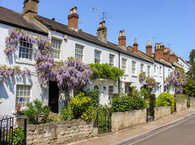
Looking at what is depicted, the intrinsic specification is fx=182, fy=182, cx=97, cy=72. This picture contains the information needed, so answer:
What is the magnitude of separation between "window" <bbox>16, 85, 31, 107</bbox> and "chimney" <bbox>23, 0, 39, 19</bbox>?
6081 millimetres

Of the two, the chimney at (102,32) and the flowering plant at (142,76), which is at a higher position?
the chimney at (102,32)

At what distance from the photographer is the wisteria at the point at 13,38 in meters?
11.3

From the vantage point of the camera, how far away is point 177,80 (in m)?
32.5

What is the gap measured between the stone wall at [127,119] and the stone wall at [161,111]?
259 centimetres

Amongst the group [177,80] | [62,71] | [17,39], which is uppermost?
[17,39]

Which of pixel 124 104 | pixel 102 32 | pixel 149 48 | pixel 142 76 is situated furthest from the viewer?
pixel 149 48

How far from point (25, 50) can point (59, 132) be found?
6896 millimetres

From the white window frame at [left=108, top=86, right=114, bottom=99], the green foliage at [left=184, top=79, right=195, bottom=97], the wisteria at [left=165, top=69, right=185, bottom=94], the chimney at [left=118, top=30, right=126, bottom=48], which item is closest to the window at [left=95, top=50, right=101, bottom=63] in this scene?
the white window frame at [left=108, top=86, right=114, bottom=99]

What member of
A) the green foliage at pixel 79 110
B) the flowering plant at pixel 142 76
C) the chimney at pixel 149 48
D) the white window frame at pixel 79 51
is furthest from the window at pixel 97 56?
the chimney at pixel 149 48

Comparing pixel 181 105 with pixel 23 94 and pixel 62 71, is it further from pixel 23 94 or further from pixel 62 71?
pixel 23 94

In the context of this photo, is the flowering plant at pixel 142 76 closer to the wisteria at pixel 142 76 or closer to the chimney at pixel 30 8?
the wisteria at pixel 142 76

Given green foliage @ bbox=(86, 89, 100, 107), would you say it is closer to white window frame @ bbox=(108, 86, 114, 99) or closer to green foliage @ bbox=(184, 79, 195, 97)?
white window frame @ bbox=(108, 86, 114, 99)

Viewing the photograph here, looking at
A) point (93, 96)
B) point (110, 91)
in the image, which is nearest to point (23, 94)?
point (93, 96)

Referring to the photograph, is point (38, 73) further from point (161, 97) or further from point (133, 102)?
point (161, 97)
